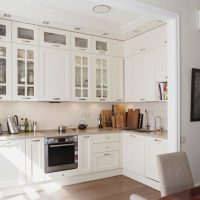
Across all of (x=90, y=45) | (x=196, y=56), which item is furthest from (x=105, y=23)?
(x=196, y=56)

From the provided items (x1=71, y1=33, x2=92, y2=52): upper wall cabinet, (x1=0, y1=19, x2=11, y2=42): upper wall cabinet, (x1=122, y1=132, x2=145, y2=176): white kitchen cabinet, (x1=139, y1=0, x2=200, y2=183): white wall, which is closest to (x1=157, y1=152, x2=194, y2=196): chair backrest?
(x1=139, y1=0, x2=200, y2=183): white wall

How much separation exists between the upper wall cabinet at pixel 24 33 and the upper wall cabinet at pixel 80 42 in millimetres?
669

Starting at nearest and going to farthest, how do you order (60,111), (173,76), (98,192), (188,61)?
(173,76) → (188,61) → (98,192) → (60,111)

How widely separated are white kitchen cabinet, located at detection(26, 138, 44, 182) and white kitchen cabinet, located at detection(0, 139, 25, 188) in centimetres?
7

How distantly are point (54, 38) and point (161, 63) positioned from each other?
6.22 ft

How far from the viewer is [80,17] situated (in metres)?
3.76

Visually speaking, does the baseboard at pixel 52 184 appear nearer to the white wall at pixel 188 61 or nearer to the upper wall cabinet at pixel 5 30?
the white wall at pixel 188 61

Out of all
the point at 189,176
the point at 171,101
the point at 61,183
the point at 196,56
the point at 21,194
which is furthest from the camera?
the point at 61,183

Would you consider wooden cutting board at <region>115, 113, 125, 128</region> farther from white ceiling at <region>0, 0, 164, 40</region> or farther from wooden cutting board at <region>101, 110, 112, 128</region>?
white ceiling at <region>0, 0, 164, 40</region>

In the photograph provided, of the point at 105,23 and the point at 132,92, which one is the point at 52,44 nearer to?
the point at 105,23

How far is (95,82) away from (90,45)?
71 centimetres

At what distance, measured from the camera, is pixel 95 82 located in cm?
433

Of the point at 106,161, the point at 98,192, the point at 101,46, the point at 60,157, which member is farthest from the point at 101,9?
the point at 98,192

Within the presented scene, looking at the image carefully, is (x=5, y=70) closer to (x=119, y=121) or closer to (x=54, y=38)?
(x=54, y=38)
